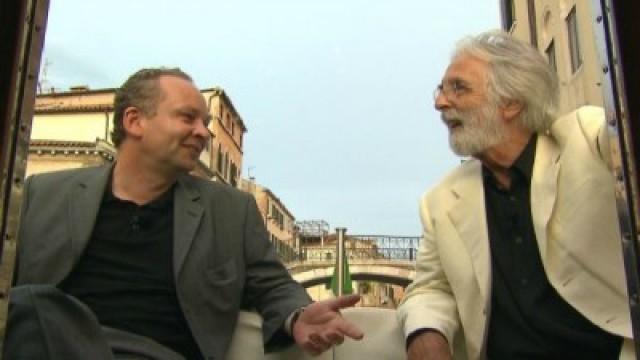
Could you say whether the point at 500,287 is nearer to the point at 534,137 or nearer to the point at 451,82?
the point at 534,137

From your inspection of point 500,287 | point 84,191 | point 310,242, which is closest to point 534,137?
point 500,287

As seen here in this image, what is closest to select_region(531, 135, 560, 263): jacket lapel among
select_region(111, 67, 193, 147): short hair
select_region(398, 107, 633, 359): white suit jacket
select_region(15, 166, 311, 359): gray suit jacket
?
select_region(398, 107, 633, 359): white suit jacket

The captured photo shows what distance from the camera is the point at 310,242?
158ft

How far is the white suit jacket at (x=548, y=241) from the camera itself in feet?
6.12

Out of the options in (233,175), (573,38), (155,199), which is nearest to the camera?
(155,199)

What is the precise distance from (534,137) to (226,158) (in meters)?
33.3

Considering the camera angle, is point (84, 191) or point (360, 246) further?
point (360, 246)

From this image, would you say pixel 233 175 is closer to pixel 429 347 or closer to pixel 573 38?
pixel 573 38

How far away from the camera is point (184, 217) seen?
7.60 ft

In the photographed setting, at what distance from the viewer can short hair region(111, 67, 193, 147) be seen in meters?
2.52

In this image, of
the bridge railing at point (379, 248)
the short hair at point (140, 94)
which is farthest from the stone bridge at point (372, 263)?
the short hair at point (140, 94)

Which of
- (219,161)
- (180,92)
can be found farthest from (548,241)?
(219,161)

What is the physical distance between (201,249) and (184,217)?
4.8 inches

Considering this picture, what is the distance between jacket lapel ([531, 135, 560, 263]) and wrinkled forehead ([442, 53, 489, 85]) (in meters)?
0.29
